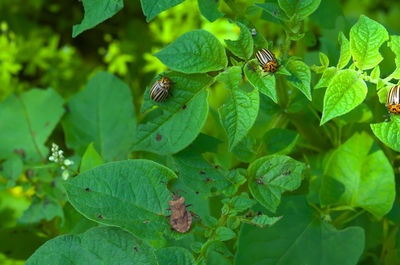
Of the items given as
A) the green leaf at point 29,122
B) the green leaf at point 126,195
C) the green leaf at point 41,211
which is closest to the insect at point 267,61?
the green leaf at point 126,195

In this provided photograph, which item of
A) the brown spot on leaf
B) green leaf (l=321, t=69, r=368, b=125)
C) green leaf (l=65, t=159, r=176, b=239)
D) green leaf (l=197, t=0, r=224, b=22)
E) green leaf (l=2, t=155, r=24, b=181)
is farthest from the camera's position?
the brown spot on leaf

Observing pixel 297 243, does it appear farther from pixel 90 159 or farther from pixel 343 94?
pixel 90 159

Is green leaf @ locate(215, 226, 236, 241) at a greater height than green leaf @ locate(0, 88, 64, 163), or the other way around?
green leaf @ locate(215, 226, 236, 241)

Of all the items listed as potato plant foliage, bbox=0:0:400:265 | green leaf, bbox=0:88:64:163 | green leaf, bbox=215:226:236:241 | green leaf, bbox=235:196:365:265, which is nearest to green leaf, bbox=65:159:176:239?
potato plant foliage, bbox=0:0:400:265

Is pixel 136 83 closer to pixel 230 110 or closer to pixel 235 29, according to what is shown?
pixel 235 29

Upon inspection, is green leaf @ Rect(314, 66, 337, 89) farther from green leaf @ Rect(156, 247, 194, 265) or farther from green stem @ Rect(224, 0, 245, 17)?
green leaf @ Rect(156, 247, 194, 265)

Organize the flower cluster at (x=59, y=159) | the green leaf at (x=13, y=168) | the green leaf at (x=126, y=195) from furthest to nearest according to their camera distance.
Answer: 1. the green leaf at (x=13, y=168)
2. the flower cluster at (x=59, y=159)
3. the green leaf at (x=126, y=195)

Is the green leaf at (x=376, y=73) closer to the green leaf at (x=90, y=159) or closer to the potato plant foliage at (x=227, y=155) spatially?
the potato plant foliage at (x=227, y=155)
